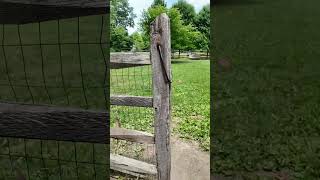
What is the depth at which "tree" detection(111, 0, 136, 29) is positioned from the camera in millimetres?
16891

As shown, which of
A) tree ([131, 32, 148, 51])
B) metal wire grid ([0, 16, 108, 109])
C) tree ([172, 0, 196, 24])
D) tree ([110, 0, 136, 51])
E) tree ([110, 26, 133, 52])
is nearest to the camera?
metal wire grid ([0, 16, 108, 109])

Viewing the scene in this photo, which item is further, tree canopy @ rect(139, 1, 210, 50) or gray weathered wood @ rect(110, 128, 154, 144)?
tree canopy @ rect(139, 1, 210, 50)

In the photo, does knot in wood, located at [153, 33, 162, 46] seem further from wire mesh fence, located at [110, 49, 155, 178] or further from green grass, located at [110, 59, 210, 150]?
green grass, located at [110, 59, 210, 150]

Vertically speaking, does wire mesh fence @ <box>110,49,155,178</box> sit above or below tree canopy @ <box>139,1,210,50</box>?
below

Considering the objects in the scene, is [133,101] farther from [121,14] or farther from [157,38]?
[121,14]

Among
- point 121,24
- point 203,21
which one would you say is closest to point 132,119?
point 121,24

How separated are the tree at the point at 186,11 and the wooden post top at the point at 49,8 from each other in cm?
2095

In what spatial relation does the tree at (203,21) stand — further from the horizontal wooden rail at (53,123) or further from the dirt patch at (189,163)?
the horizontal wooden rail at (53,123)

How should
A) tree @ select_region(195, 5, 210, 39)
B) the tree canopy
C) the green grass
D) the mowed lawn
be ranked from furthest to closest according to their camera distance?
tree @ select_region(195, 5, 210, 39), the tree canopy, the green grass, the mowed lawn

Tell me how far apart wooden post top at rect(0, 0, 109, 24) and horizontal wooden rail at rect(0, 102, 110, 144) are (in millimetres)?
387

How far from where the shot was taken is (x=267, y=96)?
8.24 meters

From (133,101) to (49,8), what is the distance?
79.3 inches

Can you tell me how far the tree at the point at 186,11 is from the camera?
23.1 m

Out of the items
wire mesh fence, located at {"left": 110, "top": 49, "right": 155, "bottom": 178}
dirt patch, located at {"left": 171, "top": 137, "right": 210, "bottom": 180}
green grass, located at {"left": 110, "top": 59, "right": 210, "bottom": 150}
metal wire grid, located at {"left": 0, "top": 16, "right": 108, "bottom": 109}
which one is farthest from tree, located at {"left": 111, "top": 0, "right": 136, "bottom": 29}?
dirt patch, located at {"left": 171, "top": 137, "right": 210, "bottom": 180}
